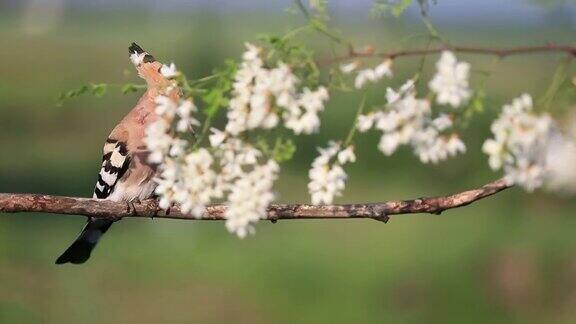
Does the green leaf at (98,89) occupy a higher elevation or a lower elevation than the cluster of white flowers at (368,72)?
higher

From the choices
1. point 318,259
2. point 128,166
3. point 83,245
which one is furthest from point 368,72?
point 318,259

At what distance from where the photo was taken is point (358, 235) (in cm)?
692

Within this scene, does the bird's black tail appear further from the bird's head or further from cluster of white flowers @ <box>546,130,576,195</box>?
cluster of white flowers @ <box>546,130,576,195</box>

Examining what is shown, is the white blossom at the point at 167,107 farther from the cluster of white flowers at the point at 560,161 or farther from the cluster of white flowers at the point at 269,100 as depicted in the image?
the cluster of white flowers at the point at 560,161

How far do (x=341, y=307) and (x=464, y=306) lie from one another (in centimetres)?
47

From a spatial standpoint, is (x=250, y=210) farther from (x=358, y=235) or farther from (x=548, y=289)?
(x=358, y=235)

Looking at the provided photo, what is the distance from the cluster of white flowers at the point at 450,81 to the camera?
4.32 feet

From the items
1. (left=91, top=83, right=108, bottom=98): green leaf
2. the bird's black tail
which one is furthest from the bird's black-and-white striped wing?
(left=91, top=83, right=108, bottom=98): green leaf

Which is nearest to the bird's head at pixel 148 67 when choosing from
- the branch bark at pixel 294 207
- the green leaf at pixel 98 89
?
the branch bark at pixel 294 207

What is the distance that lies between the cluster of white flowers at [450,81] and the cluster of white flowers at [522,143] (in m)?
0.05

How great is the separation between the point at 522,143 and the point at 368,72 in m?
0.15

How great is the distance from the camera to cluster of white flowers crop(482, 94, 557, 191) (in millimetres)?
1348

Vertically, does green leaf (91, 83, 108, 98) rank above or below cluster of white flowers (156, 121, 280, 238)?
above

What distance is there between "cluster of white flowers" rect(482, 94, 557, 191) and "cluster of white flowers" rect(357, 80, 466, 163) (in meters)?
0.04
